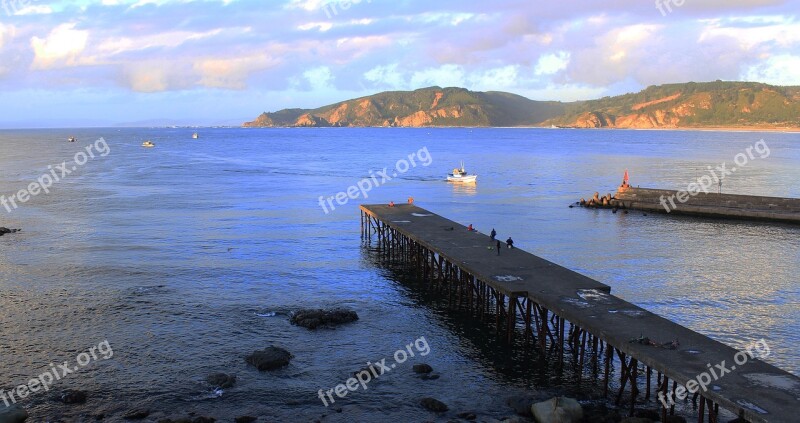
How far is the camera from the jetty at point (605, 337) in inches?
830

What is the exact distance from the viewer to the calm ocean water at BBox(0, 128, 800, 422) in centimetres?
2842

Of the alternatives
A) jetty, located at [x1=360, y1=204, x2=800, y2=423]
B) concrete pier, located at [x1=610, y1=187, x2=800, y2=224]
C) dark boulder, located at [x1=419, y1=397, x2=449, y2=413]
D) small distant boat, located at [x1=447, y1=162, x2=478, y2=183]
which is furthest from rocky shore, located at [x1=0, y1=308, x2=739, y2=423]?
small distant boat, located at [x1=447, y1=162, x2=478, y2=183]

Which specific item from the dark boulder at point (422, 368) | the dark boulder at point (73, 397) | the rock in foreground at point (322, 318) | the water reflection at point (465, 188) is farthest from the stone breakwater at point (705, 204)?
the dark boulder at point (73, 397)

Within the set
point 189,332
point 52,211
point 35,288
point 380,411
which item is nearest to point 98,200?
point 52,211

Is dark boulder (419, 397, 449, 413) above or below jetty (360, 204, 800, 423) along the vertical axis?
below

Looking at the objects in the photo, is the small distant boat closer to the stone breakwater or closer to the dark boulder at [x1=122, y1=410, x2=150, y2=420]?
the stone breakwater

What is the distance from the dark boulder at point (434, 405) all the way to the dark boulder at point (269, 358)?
751 centimetres

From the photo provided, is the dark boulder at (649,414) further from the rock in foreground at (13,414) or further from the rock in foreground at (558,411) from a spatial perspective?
the rock in foreground at (13,414)

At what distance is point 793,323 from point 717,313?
3828 mm

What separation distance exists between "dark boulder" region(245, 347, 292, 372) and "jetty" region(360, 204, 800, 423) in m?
11.1

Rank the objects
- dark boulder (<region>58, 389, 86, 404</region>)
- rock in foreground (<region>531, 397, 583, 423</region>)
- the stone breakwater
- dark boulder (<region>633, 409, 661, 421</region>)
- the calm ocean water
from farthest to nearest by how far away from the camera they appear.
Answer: the stone breakwater → the calm ocean water → dark boulder (<region>58, 389, 86, 404</region>) → dark boulder (<region>633, 409, 661, 421</region>) → rock in foreground (<region>531, 397, 583, 423</region>)

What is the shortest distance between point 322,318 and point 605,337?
16371mm

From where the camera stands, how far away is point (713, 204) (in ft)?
242

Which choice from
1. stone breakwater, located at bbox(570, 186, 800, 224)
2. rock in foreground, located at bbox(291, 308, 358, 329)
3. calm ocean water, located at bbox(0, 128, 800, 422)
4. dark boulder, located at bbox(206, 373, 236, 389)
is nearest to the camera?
dark boulder, located at bbox(206, 373, 236, 389)
